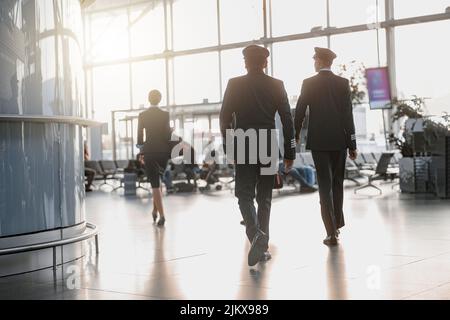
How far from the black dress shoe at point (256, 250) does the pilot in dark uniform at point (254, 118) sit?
45mm

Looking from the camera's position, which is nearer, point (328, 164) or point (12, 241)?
point (12, 241)

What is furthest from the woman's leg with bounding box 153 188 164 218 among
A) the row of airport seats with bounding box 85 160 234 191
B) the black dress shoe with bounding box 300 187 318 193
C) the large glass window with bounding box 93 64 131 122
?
the large glass window with bounding box 93 64 131 122

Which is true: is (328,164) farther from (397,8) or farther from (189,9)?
(189,9)

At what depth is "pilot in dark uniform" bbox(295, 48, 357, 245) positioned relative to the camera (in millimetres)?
5328

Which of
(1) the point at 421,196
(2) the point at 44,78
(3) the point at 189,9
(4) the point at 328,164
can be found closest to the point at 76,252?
(2) the point at 44,78

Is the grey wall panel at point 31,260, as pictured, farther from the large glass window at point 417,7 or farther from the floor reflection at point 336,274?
the large glass window at point 417,7

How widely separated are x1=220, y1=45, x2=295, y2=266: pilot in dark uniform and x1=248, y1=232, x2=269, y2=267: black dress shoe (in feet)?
0.15

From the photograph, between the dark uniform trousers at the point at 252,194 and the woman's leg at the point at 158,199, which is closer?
the dark uniform trousers at the point at 252,194

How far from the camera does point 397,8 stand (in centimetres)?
1814

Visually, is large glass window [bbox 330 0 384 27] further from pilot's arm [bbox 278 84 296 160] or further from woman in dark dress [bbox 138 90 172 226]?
pilot's arm [bbox 278 84 296 160]

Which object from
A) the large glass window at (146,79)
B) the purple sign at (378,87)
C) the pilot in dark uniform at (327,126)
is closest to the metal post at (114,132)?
the large glass window at (146,79)

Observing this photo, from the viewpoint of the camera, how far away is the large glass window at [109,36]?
23062mm

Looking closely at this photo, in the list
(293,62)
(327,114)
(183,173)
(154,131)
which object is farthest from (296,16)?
(327,114)

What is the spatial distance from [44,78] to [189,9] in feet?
58.4
